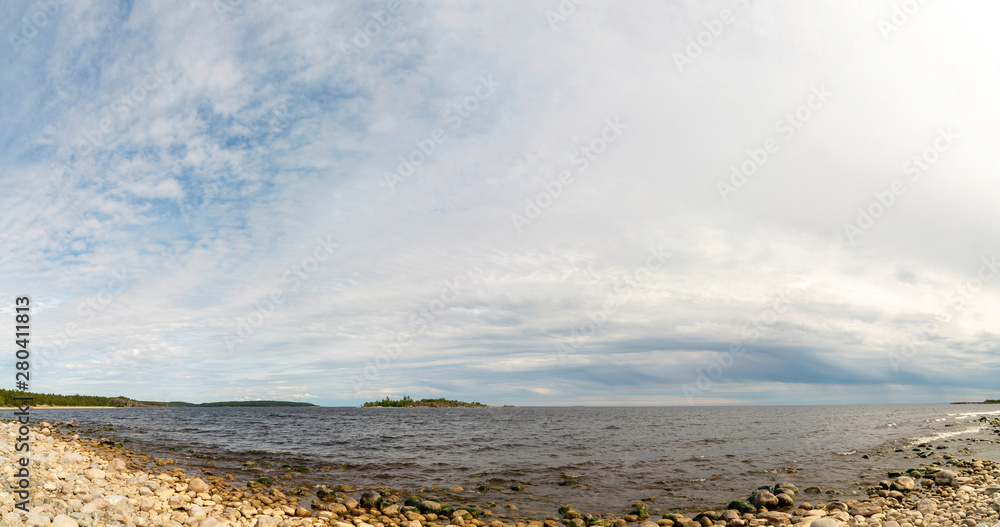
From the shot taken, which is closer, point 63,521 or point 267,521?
point 63,521

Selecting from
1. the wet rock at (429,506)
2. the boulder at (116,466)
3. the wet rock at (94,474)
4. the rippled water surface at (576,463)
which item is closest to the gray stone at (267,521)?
the wet rock at (429,506)

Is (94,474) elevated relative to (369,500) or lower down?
elevated

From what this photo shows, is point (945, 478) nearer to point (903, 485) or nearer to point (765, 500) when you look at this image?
point (903, 485)

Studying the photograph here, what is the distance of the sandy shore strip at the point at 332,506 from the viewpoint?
41.9 ft

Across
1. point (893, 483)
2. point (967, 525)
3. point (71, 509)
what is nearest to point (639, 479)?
point (893, 483)

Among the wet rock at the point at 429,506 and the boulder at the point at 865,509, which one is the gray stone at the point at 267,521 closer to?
the wet rock at the point at 429,506

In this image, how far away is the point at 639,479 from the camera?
2438 centimetres

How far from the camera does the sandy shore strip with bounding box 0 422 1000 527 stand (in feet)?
41.9

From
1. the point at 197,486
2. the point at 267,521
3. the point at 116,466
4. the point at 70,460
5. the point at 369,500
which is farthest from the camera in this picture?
the point at 116,466

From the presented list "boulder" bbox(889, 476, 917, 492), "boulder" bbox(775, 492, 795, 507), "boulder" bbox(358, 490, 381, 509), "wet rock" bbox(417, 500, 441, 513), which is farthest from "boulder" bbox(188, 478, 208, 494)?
"boulder" bbox(889, 476, 917, 492)

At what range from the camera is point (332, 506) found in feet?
56.5

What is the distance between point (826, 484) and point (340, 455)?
2950 cm

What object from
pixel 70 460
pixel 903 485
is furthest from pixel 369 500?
pixel 903 485

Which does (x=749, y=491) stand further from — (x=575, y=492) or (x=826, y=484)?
(x=575, y=492)
